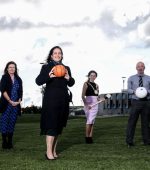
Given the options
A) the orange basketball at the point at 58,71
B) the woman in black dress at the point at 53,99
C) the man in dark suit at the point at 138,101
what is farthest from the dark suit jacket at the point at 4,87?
the orange basketball at the point at 58,71

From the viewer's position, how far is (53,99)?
31.4 feet

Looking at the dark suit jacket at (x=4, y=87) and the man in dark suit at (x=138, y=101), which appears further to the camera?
the man in dark suit at (x=138, y=101)

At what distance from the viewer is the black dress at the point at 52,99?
9578 millimetres

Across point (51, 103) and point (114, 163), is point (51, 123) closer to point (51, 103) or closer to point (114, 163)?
point (51, 103)

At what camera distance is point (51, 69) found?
962cm

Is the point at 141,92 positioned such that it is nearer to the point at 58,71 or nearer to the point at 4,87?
the point at 4,87

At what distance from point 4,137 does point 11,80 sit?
138 cm

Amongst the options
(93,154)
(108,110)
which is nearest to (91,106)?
(93,154)

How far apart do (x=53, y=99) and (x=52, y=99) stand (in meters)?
0.02

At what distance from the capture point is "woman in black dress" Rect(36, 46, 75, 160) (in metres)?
9.58

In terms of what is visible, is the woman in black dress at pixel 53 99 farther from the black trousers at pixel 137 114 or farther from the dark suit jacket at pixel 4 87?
the black trousers at pixel 137 114

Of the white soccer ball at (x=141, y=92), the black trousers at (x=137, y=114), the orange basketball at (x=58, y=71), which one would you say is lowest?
the black trousers at (x=137, y=114)

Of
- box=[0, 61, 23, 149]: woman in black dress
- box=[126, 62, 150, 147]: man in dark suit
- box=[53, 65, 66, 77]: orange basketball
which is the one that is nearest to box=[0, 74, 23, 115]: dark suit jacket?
box=[0, 61, 23, 149]: woman in black dress

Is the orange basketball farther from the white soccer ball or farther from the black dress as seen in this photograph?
the white soccer ball
